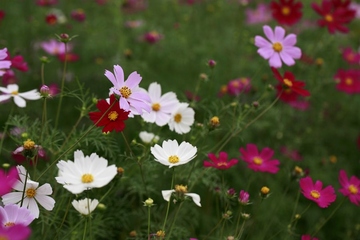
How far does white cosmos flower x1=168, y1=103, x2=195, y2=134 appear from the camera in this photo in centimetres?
139

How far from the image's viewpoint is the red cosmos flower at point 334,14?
198 cm

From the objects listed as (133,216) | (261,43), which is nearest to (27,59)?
(133,216)

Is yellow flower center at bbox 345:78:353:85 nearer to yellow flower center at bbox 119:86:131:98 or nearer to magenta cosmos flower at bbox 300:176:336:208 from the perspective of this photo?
magenta cosmos flower at bbox 300:176:336:208

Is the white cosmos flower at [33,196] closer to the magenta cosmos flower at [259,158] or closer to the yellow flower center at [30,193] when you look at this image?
the yellow flower center at [30,193]

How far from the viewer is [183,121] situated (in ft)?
4.59

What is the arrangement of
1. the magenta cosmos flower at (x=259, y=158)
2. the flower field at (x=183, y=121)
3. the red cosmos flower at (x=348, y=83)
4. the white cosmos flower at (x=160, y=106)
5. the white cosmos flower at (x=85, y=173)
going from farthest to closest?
the red cosmos flower at (x=348, y=83)
the magenta cosmos flower at (x=259, y=158)
the white cosmos flower at (x=160, y=106)
the flower field at (x=183, y=121)
the white cosmos flower at (x=85, y=173)

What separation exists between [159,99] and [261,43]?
0.40m

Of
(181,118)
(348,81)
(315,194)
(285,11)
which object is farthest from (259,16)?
(315,194)

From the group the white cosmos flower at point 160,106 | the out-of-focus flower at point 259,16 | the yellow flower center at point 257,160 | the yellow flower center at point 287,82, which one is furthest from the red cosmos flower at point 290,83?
the out-of-focus flower at point 259,16

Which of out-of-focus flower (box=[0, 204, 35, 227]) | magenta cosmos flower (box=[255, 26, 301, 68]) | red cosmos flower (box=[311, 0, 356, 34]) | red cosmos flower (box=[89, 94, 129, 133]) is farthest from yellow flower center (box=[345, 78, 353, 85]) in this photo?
out-of-focus flower (box=[0, 204, 35, 227])

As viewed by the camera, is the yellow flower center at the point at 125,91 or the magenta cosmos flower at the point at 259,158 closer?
the yellow flower center at the point at 125,91

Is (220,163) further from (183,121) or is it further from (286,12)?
(286,12)

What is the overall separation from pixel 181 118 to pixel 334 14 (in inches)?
38.9

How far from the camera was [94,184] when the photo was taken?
3.03ft
